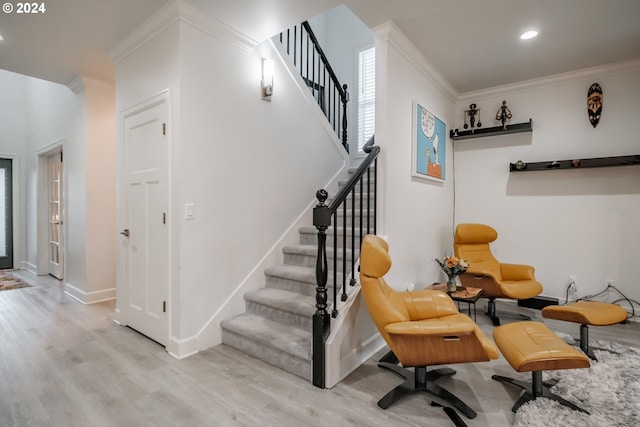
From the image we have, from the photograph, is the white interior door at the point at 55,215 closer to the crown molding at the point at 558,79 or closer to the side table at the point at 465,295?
the side table at the point at 465,295

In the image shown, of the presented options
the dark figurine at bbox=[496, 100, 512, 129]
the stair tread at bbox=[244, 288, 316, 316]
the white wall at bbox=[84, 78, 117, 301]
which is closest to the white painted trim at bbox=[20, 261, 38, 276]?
the white wall at bbox=[84, 78, 117, 301]

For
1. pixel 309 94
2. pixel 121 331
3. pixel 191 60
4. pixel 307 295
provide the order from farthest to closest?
pixel 309 94
pixel 121 331
pixel 307 295
pixel 191 60

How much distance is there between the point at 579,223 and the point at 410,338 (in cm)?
332

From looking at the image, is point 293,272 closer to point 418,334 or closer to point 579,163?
point 418,334

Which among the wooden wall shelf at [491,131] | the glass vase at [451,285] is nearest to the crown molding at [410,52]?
the wooden wall shelf at [491,131]

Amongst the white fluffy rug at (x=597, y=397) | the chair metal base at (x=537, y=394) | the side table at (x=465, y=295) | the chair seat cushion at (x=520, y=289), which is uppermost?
the side table at (x=465, y=295)

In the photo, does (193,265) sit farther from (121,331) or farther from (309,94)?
(309,94)

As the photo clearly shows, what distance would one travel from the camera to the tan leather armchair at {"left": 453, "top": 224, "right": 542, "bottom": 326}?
3385mm

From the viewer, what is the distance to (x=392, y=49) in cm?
298

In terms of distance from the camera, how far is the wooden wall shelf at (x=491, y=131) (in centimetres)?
411

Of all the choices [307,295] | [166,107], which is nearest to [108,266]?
[166,107]

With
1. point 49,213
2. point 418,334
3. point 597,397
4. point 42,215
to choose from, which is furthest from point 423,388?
point 42,215

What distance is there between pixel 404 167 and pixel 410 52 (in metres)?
1.13

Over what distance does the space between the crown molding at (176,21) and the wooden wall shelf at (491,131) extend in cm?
285
